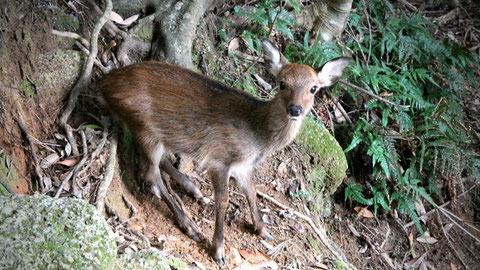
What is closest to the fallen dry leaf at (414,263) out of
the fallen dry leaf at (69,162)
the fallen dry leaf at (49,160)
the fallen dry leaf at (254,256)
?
the fallen dry leaf at (254,256)

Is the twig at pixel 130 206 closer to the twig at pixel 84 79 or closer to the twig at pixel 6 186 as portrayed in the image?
the twig at pixel 84 79

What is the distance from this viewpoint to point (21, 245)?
108 inches

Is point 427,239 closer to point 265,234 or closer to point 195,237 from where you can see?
point 265,234

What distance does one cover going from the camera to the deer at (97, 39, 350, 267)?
190 inches

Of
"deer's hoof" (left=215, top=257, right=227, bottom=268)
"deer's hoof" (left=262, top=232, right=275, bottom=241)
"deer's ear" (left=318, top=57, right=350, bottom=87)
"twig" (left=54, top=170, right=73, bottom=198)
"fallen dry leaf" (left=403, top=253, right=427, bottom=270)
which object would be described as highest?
"deer's ear" (left=318, top=57, right=350, bottom=87)

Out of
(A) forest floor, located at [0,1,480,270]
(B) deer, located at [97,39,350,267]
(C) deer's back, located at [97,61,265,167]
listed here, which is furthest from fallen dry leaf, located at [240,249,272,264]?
(C) deer's back, located at [97,61,265,167]

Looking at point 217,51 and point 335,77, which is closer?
point 335,77

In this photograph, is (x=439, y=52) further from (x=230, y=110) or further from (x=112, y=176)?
(x=112, y=176)

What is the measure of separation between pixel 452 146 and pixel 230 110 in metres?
3.84

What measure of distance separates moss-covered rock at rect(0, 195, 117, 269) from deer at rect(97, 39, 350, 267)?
185cm

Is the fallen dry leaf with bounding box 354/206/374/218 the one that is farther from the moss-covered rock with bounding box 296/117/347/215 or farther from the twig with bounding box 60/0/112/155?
the twig with bounding box 60/0/112/155

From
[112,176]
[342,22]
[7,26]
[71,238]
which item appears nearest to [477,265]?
[342,22]

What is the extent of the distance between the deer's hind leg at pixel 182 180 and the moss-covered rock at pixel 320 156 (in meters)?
1.66

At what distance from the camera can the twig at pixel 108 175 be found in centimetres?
439
